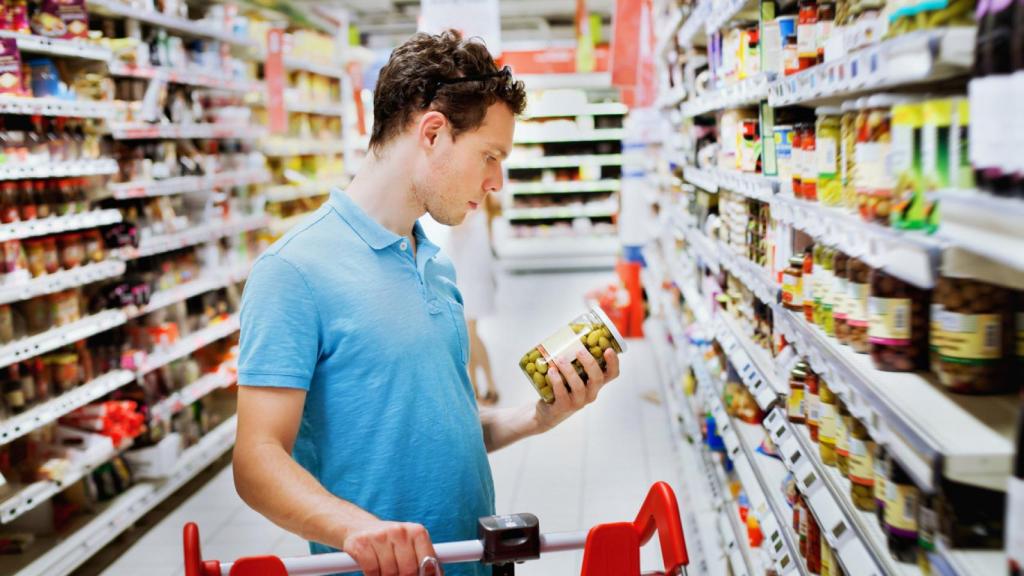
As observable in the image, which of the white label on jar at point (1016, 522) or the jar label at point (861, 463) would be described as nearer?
the white label on jar at point (1016, 522)

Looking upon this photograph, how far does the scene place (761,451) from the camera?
10.1ft

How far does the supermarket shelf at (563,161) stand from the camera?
41.8ft

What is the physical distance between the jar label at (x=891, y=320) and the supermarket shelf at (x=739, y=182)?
0.87 meters

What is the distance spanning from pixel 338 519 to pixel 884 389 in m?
0.89

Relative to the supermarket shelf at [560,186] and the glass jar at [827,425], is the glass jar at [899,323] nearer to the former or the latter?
the glass jar at [827,425]

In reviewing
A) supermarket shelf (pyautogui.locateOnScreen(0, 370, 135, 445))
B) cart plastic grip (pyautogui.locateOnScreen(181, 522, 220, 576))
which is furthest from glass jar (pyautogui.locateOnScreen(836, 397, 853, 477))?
supermarket shelf (pyautogui.locateOnScreen(0, 370, 135, 445))

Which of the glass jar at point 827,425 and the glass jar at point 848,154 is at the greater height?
the glass jar at point 848,154

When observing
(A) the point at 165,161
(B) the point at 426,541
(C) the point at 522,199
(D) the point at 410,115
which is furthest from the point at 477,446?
(C) the point at 522,199

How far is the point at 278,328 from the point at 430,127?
1.62 ft

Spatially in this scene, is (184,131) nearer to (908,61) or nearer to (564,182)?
(908,61)

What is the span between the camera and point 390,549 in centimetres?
143

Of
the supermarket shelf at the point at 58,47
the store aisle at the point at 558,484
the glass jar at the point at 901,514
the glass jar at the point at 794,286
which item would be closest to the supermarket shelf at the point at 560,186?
the store aisle at the point at 558,484

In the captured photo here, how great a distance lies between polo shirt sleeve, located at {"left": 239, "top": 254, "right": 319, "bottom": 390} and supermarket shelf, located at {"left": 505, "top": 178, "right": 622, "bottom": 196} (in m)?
11.1

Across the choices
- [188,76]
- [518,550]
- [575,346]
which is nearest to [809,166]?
[575,346]
